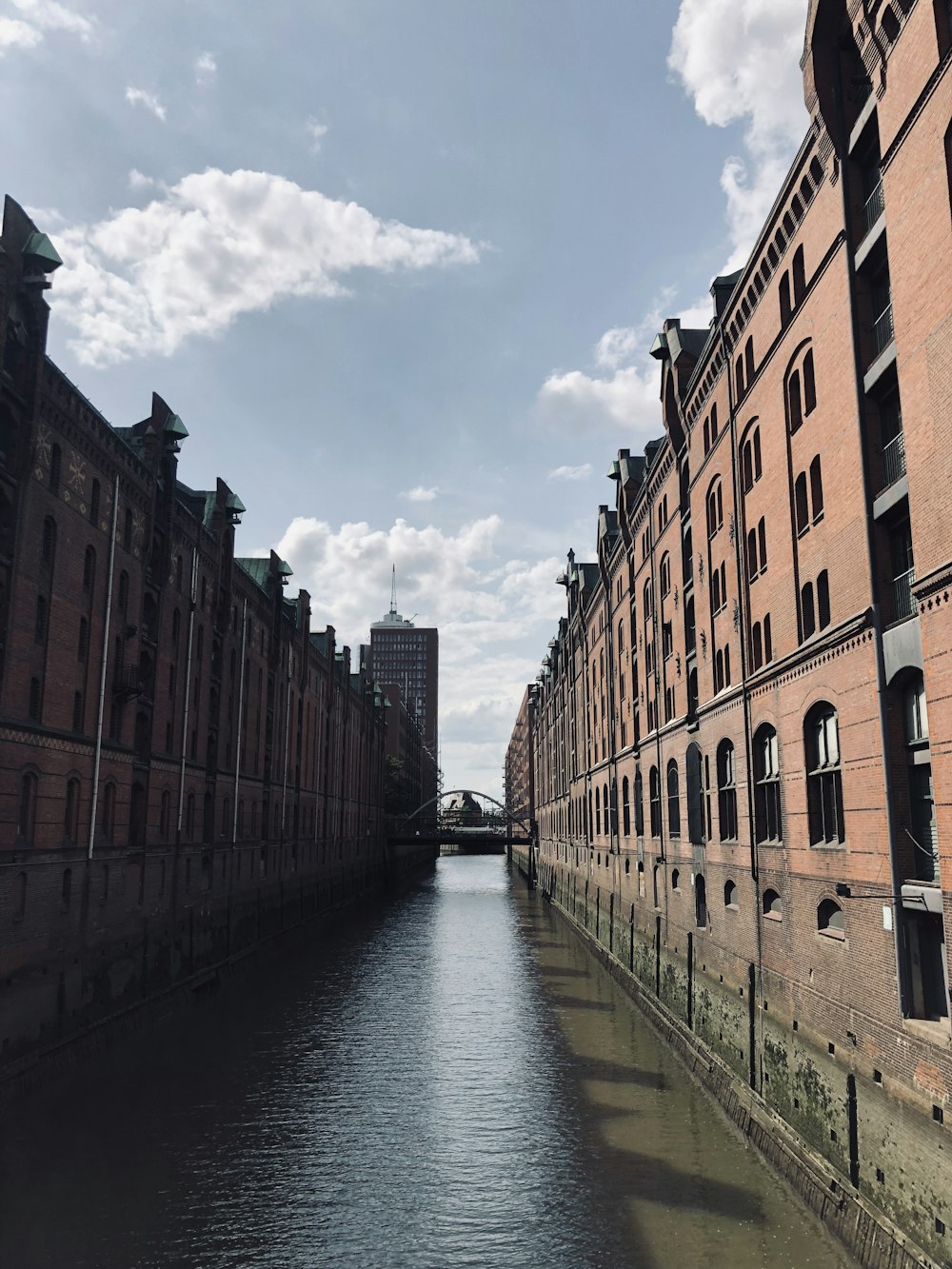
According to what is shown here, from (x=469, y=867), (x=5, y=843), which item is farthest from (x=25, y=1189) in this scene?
(x=469, y=867)

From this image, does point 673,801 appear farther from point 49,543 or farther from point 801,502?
point 49,543

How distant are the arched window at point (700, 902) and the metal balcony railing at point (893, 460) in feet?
47.0

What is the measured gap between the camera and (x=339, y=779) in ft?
233

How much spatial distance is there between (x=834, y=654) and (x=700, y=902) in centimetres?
1242

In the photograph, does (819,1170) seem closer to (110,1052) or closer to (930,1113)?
(930,1113)

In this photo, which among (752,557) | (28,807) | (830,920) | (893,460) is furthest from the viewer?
(28,807)

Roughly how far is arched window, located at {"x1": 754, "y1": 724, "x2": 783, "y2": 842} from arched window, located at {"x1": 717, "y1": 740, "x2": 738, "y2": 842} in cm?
185

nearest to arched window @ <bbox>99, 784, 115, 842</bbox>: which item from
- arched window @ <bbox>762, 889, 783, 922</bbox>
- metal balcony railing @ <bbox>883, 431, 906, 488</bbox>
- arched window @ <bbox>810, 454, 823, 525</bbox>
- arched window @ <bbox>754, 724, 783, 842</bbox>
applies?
arched window @ <bbox>754, 724, 783, 842</bbox>

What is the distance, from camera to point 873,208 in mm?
15234

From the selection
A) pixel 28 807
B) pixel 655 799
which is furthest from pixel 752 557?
pixel 28 807

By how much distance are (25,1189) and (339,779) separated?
55.9 metres

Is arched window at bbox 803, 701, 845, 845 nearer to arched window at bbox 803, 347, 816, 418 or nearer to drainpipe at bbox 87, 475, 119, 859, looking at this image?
arched window at bbox 803, 347, 816, 418

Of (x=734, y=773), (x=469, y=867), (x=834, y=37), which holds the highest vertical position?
(x=834, y=37)

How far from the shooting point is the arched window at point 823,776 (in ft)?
53.0
